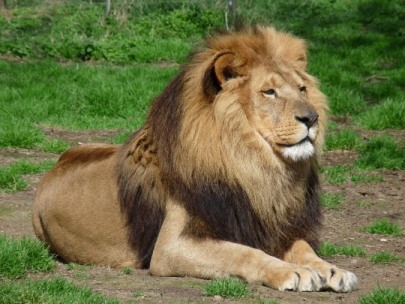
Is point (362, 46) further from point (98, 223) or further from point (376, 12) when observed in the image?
point (98, 223)

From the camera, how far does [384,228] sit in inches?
301

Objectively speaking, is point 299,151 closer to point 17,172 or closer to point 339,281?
point 339,281

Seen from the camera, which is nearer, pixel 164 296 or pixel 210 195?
pixel 164 296

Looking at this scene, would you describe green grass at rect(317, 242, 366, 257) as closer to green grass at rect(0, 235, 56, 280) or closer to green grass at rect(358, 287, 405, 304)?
green grass at rect(358, 287, 405, 304)

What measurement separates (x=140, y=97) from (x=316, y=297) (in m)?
6.93

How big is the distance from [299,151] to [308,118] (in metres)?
0.20

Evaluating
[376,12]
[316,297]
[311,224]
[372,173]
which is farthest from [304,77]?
[376,12]

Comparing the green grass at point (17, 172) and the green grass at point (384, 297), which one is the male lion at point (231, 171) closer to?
the green grass at point (384, 297)

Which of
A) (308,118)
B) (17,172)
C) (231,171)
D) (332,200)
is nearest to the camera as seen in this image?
(308,118)

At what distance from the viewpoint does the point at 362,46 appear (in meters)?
14.7

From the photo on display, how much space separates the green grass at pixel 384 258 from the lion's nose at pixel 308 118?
1450mm

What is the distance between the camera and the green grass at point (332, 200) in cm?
835

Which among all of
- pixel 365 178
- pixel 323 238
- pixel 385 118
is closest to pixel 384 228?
pixel 323 238

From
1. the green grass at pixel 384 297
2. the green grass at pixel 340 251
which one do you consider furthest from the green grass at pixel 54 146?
the green grass at pixel 384 297
